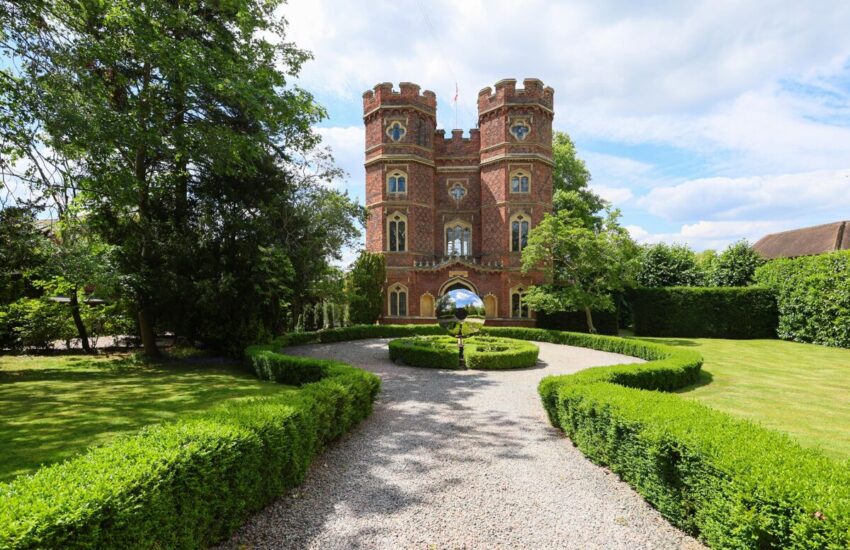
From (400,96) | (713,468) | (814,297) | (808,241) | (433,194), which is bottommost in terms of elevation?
(713,468)

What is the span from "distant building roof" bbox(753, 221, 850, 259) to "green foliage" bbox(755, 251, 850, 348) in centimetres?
849

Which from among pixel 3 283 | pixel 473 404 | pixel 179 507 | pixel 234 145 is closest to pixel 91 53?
pixel 234 145

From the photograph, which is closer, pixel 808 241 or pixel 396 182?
pixel 396 182

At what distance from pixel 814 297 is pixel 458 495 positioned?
24595mm

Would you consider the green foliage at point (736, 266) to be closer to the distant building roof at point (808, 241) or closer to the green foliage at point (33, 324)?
the distant building roof at point (808, 241)

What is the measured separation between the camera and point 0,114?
35.3 feet

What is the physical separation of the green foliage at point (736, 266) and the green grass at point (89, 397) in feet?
93.7

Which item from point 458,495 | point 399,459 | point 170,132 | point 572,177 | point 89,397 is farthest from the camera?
point 572,177

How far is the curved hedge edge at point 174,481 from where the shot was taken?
9.98ft

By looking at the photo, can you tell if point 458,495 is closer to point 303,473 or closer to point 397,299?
point 303,473

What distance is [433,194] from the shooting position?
29.8 meters

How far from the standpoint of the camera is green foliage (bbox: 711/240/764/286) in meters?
26.7

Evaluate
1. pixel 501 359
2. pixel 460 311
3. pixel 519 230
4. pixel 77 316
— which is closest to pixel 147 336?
pixel 77 316

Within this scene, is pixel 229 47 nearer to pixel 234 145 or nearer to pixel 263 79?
pixel 263 79
